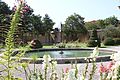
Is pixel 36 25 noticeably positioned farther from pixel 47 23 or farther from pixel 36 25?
pixel 47 23

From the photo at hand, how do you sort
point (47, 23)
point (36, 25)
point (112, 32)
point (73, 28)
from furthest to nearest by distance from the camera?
point (47, 23) → point (73, 28) → point (36, 25) → point (112, 32)

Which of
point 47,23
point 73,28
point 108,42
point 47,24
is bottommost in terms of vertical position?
point 108,42

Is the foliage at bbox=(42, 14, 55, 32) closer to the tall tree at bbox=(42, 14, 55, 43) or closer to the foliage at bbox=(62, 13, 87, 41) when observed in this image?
the tall tree at bbox=(42, 14, 55, 43)

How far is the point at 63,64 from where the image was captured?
12047mm

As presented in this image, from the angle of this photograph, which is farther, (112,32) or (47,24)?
(47,24)

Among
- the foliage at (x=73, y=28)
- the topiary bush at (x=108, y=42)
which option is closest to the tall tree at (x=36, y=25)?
the foliage at (x=73, y=28)

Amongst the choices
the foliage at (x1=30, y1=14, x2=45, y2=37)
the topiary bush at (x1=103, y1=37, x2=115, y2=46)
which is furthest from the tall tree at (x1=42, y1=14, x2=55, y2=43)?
the topiary bush at (x1=103, y1=37, x2=115, y2=46)

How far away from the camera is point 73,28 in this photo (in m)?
48.1

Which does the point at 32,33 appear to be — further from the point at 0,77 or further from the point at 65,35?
the point at 0,77

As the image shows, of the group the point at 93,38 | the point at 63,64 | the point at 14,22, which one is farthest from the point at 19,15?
the point at 93,38

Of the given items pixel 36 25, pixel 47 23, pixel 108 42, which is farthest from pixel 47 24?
pixel 108 42

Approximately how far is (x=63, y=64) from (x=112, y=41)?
23045 millimetres

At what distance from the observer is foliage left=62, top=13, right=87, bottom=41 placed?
47.2m

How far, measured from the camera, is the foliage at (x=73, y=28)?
4725cm
